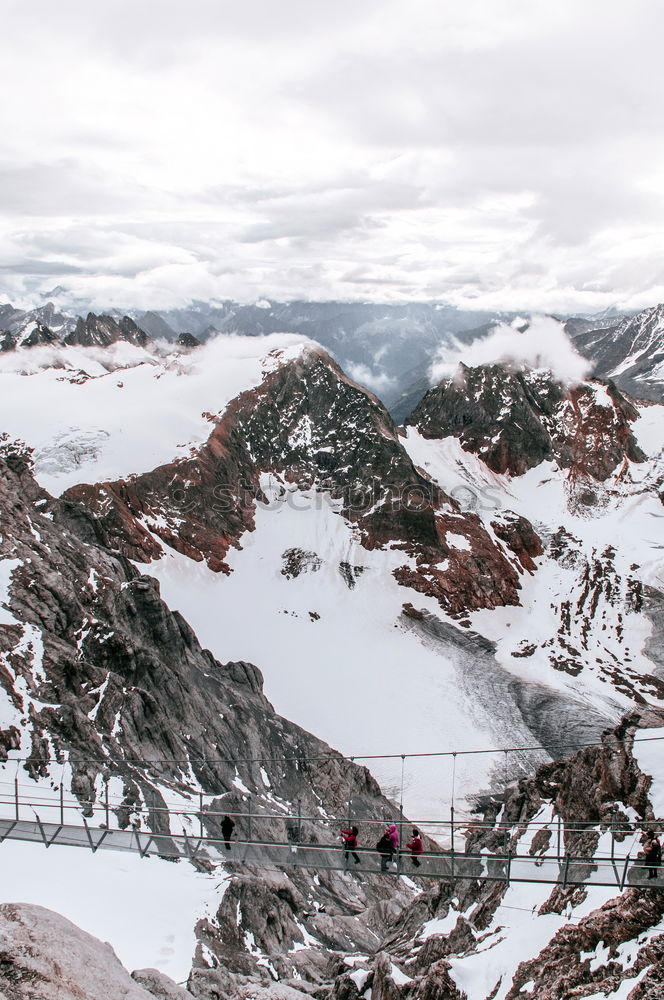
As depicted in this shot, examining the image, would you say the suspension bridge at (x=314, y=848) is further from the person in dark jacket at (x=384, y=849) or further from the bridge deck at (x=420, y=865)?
the person in dark jacket at (x=384, y=849)

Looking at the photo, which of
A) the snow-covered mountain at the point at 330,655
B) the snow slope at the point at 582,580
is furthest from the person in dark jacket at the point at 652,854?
the snow slope at the point at 582,580

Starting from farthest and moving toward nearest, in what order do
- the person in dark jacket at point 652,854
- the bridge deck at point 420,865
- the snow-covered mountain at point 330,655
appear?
the snow-covered mountain at point 330,655 < the bridge deck at point 420,865 < the person in dark jacket at point 652,854

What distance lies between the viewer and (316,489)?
177 m

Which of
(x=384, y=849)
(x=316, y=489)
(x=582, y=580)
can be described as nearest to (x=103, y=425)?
(x=316, y=489)

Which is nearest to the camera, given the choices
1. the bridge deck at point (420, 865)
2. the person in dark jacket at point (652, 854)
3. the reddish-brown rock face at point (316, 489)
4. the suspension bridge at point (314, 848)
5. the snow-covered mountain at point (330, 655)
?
the person in dark jacket at point (652, 854)

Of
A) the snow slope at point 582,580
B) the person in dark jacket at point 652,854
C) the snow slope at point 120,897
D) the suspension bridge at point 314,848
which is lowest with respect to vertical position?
the snow slope at point 120,897

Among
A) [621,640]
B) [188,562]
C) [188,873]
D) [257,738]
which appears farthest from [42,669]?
[621,640]

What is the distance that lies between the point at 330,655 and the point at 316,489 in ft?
194

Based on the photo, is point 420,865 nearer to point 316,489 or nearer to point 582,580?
point 582,580

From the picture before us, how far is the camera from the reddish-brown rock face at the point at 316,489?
14588cm

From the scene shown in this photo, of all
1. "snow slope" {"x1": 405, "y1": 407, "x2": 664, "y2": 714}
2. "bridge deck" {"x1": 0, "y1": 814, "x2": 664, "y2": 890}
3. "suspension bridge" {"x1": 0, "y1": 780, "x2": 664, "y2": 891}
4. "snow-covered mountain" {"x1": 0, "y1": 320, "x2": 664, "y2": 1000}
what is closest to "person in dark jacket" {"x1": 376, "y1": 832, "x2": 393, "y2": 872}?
"suspension bridge" {"x1": 0, "y1": 780, "x2": 664, "y2": 891}

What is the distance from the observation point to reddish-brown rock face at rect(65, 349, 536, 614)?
146 m

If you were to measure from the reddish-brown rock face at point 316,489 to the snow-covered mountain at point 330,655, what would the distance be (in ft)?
2.20

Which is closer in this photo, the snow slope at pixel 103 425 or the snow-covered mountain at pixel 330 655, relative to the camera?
the snow-covered mountain at pixel 330 655
